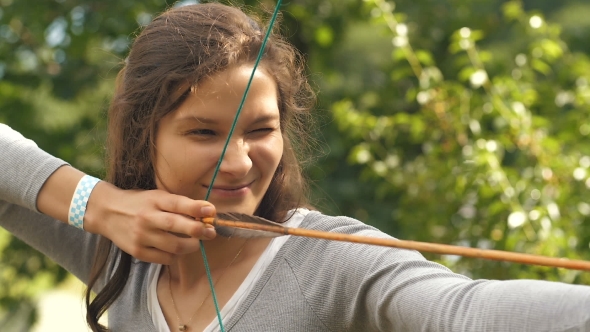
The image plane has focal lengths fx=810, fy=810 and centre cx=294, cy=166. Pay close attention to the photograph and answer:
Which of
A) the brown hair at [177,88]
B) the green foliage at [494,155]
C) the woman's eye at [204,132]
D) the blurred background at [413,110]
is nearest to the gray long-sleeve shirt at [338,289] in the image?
the brown hair at [177,88]

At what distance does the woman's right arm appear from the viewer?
130cm

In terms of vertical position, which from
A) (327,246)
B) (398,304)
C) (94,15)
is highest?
(398,304)

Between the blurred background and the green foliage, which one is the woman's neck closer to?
the blurred background

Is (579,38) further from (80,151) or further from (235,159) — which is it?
(235,159)

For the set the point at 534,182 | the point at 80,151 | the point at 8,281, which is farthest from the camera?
the point at 8,281

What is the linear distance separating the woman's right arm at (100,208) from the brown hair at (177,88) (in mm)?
107

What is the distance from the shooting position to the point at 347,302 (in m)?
1.27

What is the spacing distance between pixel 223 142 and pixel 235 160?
4 centimetres

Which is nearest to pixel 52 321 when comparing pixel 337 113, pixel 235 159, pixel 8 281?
pixel 8 281

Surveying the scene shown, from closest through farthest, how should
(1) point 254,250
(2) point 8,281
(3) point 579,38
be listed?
1. (1) point 254,250
2. (3) point 579,38
3. (2) point 8,281

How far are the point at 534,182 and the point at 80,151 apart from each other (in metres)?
2.22

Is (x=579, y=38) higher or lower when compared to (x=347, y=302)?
lower

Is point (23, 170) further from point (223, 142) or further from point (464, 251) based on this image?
point (464, 251)

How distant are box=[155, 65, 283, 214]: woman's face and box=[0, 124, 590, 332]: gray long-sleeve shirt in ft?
0.44
